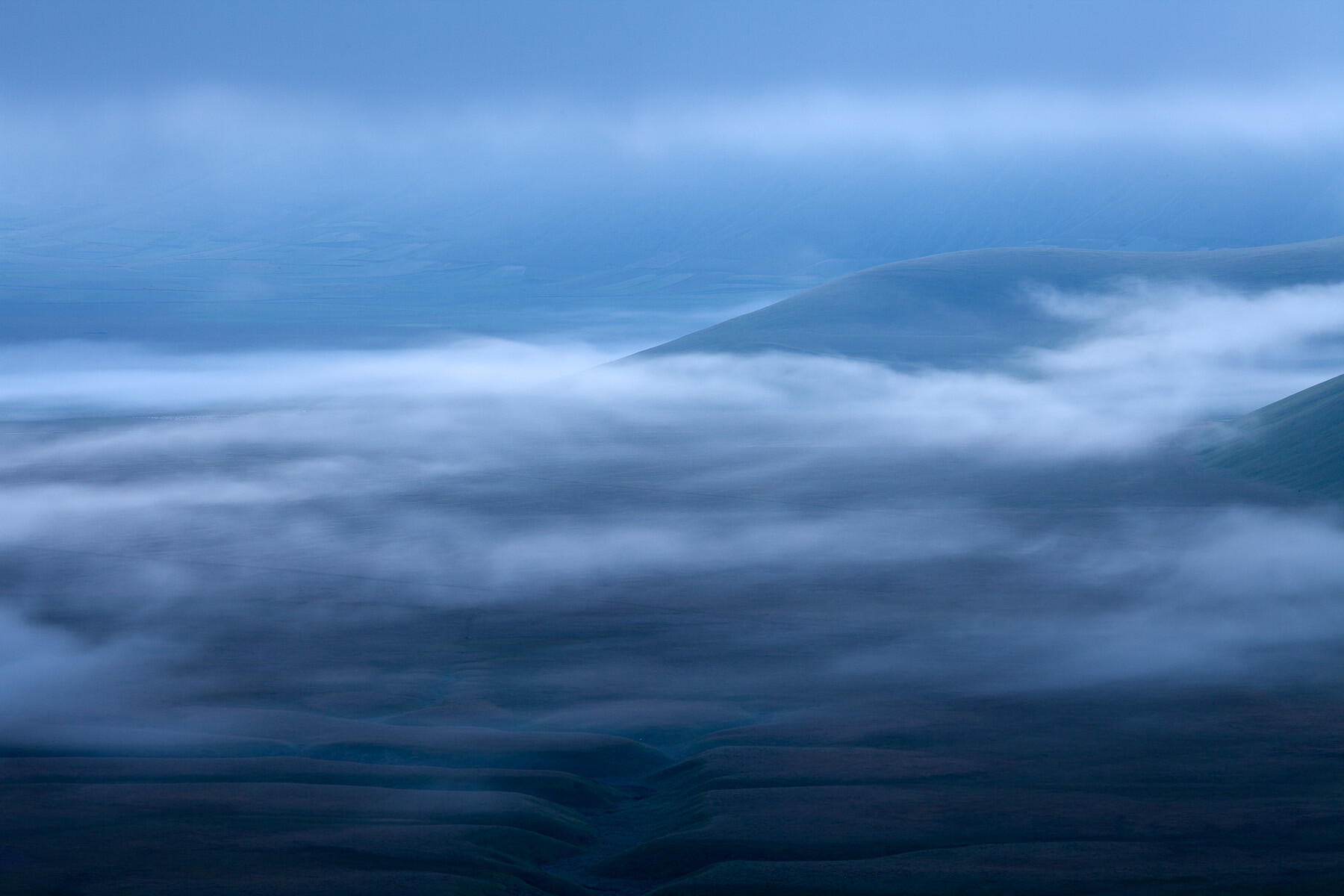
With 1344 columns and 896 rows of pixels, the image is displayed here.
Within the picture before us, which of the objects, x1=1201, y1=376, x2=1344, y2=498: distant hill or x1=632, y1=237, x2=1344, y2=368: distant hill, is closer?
x1=1201, y1=376, x2=1344, y2=498: distant hill

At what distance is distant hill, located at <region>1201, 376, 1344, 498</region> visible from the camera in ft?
229

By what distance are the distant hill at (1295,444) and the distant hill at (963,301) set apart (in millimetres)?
42883

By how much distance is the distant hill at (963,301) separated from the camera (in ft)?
427

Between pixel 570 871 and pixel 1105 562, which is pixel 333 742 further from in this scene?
pixel 1105 562

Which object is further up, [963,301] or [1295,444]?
[963,301]

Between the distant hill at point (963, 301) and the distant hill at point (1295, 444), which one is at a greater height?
the distant hill at point (963, 301)

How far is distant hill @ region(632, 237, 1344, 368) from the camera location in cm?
13000

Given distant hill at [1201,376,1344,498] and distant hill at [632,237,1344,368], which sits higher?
distant hill at [632,237,1344,368]

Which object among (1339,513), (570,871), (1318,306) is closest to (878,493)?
(1339,513)

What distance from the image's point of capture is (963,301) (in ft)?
447

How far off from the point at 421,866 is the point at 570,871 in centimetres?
303

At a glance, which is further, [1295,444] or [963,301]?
[963,301]

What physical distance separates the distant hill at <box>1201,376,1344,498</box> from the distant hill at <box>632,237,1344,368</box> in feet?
141

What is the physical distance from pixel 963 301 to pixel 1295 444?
6301 centimetres
